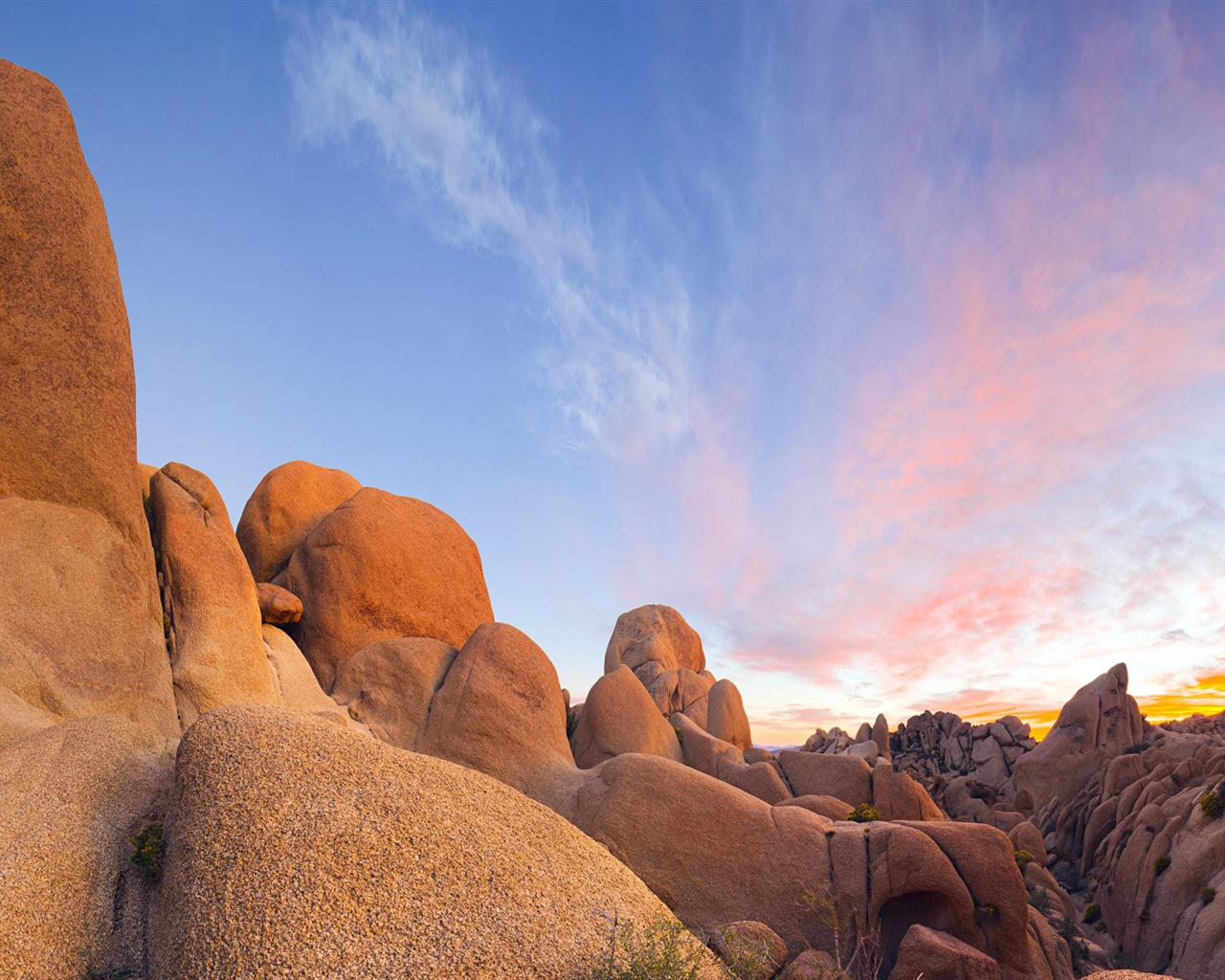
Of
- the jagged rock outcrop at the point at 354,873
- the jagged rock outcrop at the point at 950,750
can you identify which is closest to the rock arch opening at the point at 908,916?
the jagged rock outcrop at the point at 354,873

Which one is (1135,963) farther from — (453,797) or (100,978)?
(100,978)

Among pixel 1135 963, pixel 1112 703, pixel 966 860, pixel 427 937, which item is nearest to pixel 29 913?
pixel 427 937

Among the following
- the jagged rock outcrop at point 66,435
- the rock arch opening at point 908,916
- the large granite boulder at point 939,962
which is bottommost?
the large granite boulder at point 939,962

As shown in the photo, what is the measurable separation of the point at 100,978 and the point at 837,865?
53.1 ft

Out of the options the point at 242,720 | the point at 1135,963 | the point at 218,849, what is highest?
the point at 242,720

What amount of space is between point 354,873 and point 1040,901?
92.9 ft

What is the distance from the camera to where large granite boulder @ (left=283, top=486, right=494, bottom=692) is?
102ft

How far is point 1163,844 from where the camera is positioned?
29.5 m

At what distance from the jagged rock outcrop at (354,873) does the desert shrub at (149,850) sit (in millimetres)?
264

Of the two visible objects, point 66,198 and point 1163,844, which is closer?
A: point 66,198

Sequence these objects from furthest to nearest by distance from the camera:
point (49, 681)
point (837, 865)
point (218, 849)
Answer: point (837, 865), point (49, 681), point (218, 849)

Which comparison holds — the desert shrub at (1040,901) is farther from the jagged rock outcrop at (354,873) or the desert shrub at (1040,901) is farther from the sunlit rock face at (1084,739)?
the sunlit rock face at (1084,739)

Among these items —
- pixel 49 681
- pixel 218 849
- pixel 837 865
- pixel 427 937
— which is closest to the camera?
pixel 427 937

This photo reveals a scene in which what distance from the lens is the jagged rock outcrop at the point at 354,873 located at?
9703 millimetres
